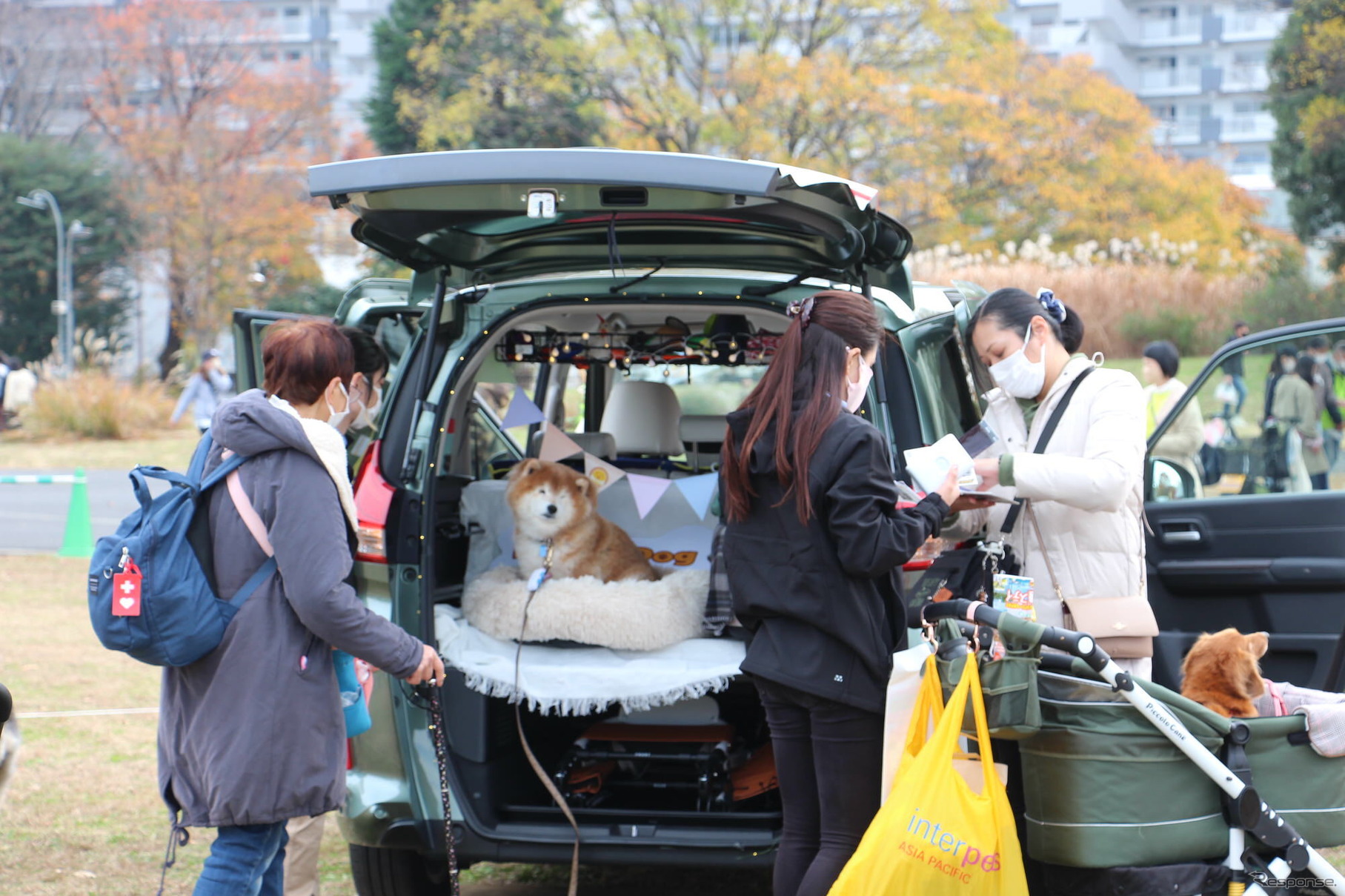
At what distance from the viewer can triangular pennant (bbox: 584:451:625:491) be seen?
4.78 m

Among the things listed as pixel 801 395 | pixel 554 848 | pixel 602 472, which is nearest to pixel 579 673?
pixel 554 848

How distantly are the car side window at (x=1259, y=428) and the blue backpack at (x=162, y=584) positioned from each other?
3115 millimetres

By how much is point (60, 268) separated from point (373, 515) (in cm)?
3678

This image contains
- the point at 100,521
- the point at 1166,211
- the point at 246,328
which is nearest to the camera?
the point at 246,328

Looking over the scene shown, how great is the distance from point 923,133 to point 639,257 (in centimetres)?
2177

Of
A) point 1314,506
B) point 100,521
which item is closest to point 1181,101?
point 100,521

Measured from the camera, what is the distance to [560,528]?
4.46m

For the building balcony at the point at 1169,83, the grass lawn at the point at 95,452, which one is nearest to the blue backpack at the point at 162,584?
the grass lawn at the point at 95,452

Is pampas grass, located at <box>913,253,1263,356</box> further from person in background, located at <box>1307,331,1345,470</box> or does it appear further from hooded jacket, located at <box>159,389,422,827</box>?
hooded jacket, located at <box>159,389,422,827</box>

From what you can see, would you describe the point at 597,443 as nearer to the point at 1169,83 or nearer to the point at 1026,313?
the point at 1026,313

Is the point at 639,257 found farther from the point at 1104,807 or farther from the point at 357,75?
the point at 357,75

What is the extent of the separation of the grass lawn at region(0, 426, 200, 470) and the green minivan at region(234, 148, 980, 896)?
16.6 m

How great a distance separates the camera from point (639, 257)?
161 inches

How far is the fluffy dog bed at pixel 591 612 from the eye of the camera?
411 centimetres
